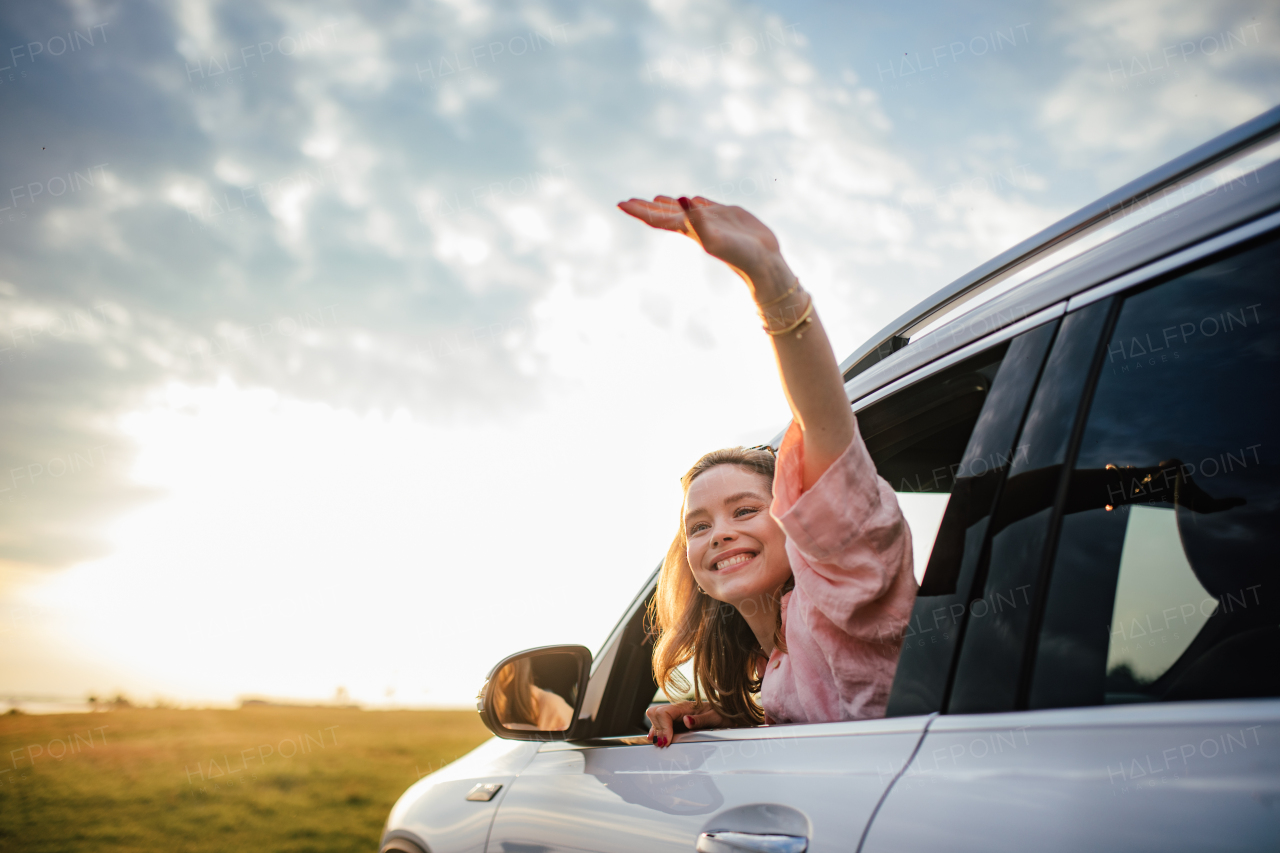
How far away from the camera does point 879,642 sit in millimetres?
1286

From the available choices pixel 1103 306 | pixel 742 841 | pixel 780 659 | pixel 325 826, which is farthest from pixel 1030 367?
pixel 325 826

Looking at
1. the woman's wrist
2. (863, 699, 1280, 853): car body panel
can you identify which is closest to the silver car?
(863, 699, 1280, 853): car body panel

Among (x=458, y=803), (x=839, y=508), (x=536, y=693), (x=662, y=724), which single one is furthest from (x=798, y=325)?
(x=458, y=803)

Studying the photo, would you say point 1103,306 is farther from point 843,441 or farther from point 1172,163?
point 843,441

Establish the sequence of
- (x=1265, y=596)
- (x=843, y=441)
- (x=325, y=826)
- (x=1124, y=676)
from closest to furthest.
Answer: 1. (x=1124, y=676)
2. (x=1265, y=596)
3. (x=843, y=441)
4. (x=325, y=826)

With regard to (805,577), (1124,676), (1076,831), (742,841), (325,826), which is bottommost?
(325,826)

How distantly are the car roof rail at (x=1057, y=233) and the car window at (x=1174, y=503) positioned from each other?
163 mm

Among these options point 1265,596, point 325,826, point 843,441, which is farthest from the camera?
point 325,826

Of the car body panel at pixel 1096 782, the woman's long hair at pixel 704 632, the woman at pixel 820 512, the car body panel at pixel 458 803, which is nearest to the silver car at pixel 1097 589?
the car body panel at pixel 1096 782

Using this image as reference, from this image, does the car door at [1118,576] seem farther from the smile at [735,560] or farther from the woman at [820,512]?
the smile at [735,560]

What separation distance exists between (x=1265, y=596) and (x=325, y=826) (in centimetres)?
988

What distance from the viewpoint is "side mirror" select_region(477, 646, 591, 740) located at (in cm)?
204

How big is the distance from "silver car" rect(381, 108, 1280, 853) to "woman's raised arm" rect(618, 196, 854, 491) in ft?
0.72

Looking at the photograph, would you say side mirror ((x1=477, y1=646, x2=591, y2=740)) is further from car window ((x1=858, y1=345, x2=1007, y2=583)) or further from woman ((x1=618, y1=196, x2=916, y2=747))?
car window ((x1=858, y1=345, x2=1007, y2=583))
